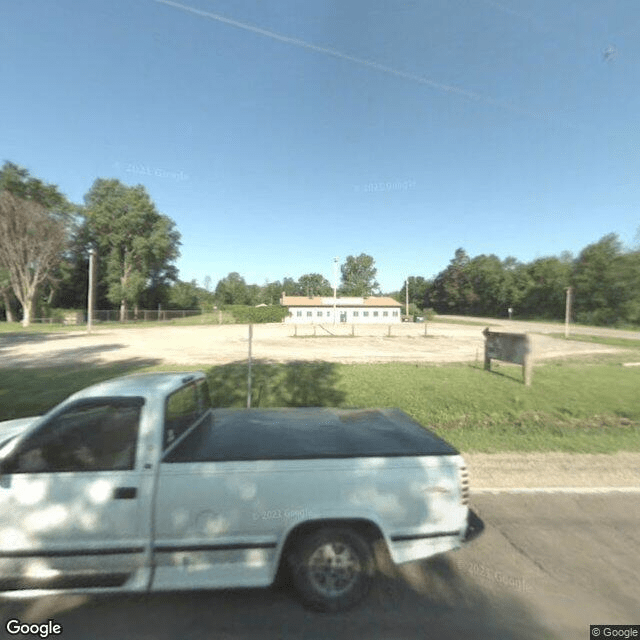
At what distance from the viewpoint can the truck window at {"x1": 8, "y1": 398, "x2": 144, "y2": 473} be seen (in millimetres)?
2656

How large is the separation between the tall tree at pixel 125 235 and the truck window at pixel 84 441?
50.0 metres

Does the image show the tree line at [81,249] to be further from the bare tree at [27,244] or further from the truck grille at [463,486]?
the truck grille at [463,486]

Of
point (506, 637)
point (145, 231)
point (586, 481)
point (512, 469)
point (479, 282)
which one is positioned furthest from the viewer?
point (479, 282)

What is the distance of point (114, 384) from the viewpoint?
10.4ft

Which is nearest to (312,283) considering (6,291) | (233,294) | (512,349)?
(233,294)

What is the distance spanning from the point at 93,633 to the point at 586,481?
19.0 feet

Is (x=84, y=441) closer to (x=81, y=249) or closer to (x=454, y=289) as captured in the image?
(x=81, y=249)

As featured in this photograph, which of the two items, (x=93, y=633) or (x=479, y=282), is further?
(x=479, y=282)

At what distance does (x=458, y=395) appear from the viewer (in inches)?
366

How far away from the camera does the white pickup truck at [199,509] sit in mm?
2547

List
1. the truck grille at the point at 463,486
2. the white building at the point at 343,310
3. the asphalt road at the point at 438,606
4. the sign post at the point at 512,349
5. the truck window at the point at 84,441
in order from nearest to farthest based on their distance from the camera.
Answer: the asphalt road at the point at 438,606
the truck window at the point at 84,441
the truck grille at the point at 463,486
the sign post at the point at 512,349
the white building at the point at 343,310

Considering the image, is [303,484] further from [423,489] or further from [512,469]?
[512,469]

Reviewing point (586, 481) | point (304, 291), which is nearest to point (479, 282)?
point (304, 291)

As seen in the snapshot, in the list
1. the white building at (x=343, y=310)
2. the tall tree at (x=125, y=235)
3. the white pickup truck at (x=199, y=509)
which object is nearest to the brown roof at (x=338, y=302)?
the white building at (x=343, y=310)
